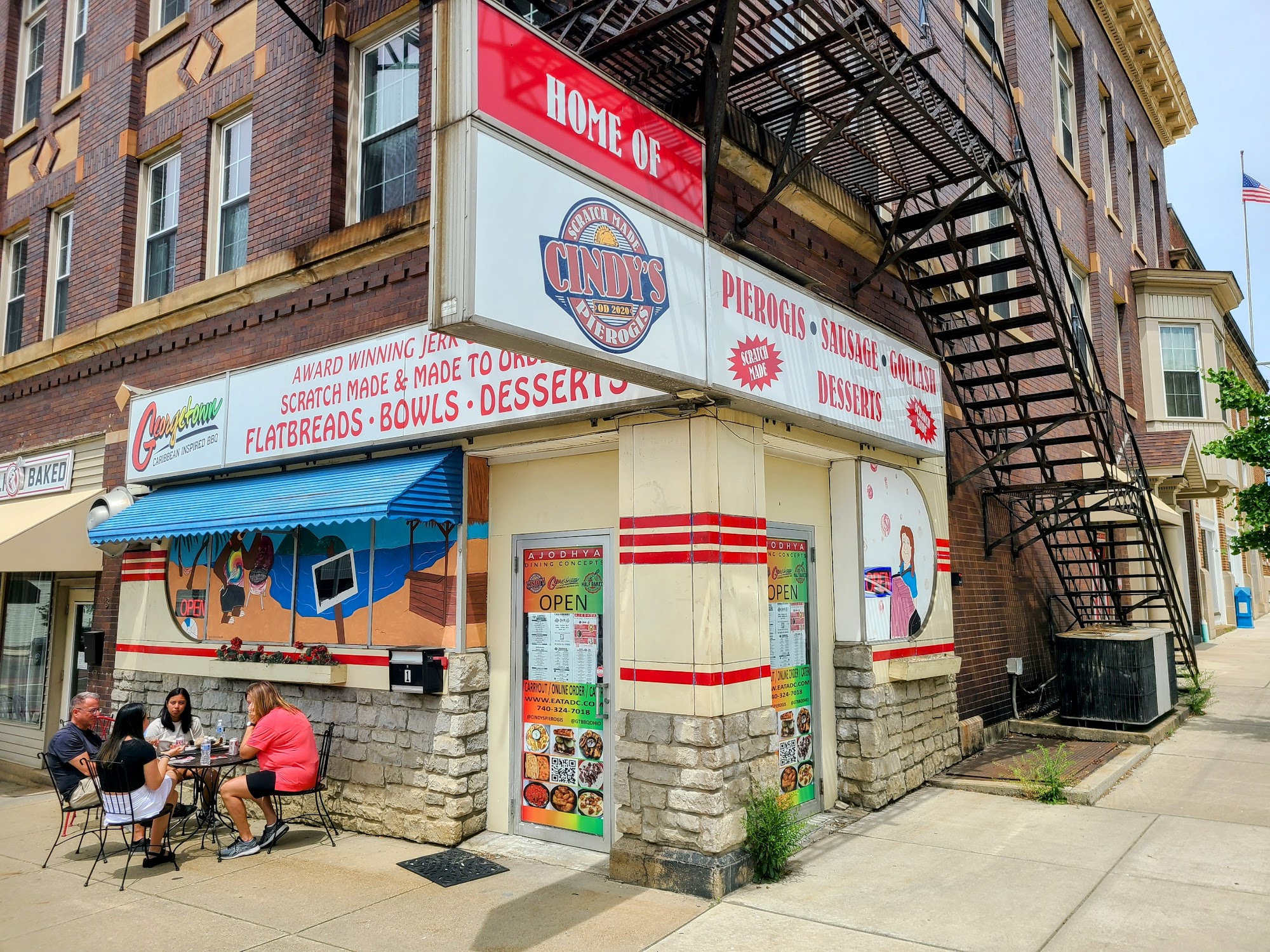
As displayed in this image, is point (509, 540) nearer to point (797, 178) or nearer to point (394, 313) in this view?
point (394, 313)

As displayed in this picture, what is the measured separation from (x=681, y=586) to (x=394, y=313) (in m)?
3.86

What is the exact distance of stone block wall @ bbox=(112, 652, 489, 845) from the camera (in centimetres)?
739

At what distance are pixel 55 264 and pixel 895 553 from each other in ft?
41.1

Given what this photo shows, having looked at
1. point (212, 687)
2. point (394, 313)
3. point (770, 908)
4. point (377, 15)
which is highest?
point (377, 15)

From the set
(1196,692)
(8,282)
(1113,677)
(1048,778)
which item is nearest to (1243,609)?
(1196,692)

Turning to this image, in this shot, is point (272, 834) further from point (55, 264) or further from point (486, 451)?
point (55, 264)

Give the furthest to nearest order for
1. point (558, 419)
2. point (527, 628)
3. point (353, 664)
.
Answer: point (353, 664) < point (527, 628) < point (558, 419)

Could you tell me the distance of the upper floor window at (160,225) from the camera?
1164 cm

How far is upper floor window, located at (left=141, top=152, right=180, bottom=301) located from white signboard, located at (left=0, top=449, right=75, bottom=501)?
2.53m

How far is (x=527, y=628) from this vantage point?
7605 millimetres

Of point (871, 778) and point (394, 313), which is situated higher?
point (394, 313)

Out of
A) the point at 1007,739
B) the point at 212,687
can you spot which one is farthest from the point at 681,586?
the point at 1007,739

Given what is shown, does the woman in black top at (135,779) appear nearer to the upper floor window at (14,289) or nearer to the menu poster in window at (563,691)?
the menu poster in window at (563,691)

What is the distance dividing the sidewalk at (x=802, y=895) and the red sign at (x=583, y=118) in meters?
4.40
